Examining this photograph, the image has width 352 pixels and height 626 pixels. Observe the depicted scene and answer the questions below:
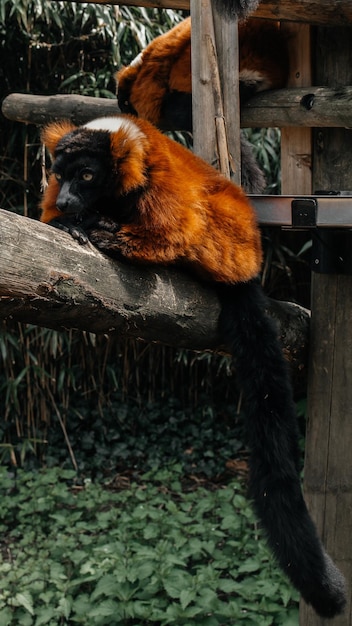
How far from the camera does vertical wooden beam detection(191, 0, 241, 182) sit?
269cm

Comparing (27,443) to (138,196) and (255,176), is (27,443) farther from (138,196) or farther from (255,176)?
(138,196)

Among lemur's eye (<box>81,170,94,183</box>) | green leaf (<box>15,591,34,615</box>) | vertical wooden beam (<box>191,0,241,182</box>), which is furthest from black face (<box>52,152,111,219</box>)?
green leaf (<box>15,591,34,615</box>)

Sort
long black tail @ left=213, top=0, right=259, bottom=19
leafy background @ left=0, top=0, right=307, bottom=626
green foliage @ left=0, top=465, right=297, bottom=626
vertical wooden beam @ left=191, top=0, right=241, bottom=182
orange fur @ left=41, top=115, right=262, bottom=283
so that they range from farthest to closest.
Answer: leafy background @ left=0, top=0, right=307, bottom=626, green foliage @ left=0, top=465, right=297, bottom=626, vertical wooden beam @ left=191, top=0, right=241, bottom=182, long black tail @ left=213, top=0, right=259, bottom=19, orange fur @ left=41, top=115, right=262, bottom=283

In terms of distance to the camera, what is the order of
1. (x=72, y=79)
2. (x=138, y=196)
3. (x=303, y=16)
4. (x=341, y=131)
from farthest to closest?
1. (x=72, y=79)
2. (x=341, y=131)
3. (x=303, y=16)
4. (x=138, y=196)

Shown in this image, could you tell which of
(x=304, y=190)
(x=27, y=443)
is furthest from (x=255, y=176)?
(x=27, y=443)

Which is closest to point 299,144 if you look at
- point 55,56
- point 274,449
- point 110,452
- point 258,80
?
point 258,80

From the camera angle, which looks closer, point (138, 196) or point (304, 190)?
point (138, 196)

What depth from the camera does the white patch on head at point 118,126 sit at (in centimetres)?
242

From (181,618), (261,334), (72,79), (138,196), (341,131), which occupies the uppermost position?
(72,79)

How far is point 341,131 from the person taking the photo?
2.98 metres

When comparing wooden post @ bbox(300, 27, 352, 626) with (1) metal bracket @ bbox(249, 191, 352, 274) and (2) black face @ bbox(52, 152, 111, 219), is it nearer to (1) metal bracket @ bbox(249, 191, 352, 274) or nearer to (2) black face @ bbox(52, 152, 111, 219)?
(1) metal bracket @ bbox(249, 191, 352, 274)

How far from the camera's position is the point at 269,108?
10.2 feet

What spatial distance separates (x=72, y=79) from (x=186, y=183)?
2.78 metres

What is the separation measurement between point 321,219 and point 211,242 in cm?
38
